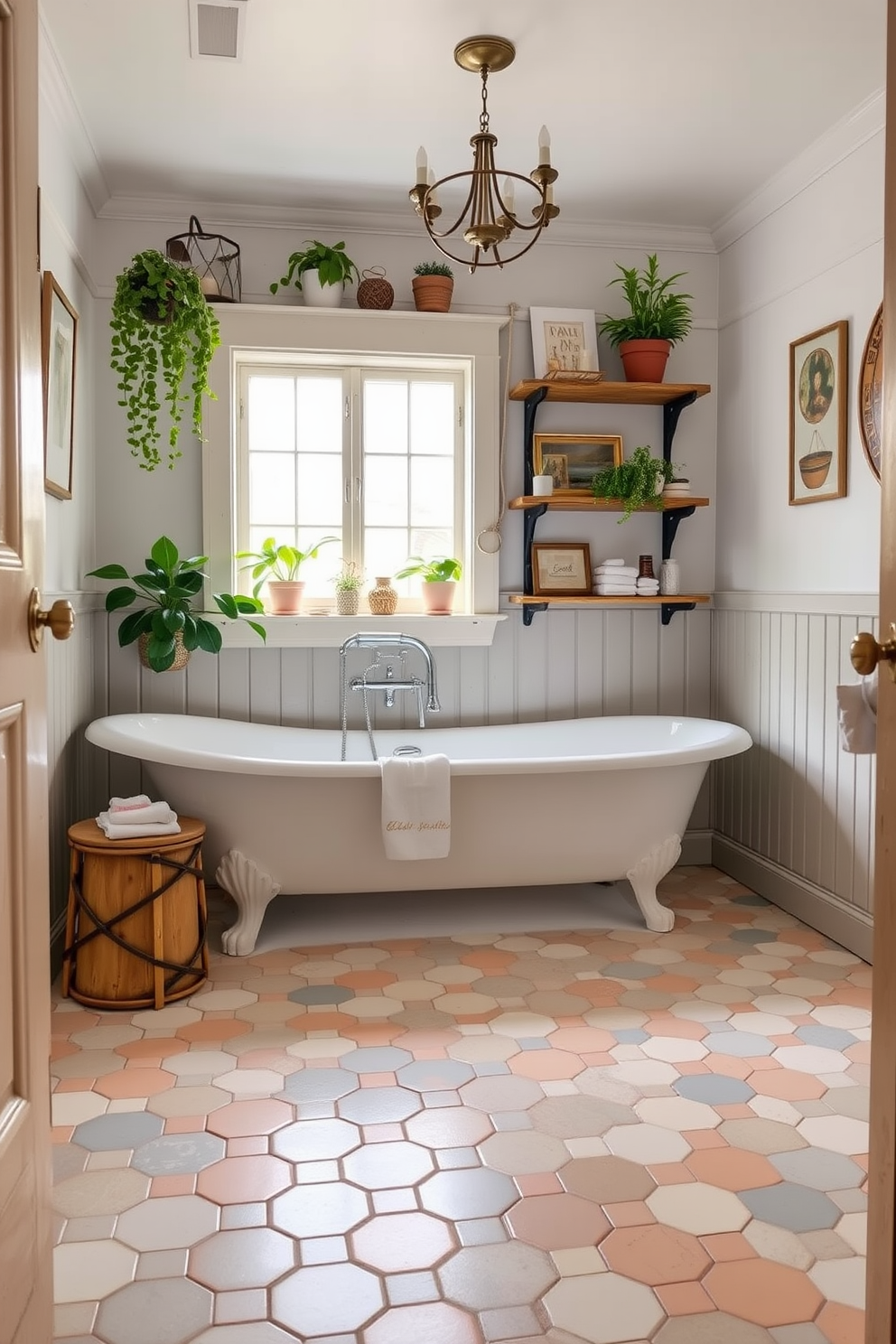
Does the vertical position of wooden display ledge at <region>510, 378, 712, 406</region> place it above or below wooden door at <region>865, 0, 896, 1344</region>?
above

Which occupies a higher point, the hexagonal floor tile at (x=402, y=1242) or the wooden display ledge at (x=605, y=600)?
the wooden display ledge at (x=605, y=600)

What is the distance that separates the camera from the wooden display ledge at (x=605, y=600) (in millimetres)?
4125

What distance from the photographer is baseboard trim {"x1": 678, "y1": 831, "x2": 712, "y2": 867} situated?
4461 millimetres

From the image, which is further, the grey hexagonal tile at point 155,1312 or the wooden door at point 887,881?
the grey hexagonal tile at point 155,1312

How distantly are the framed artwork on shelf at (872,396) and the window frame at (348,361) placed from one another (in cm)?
144

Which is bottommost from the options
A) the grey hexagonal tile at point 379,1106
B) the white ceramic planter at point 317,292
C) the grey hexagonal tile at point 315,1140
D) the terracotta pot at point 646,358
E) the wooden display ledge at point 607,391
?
the grey hexagonal tile at point 315,1140

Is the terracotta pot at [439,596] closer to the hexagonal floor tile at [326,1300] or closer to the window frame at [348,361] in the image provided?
the window frame at [348,361]

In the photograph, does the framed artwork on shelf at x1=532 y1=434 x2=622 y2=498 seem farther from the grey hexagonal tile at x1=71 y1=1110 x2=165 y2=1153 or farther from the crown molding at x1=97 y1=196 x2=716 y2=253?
the grey hexagonal tile at x1=71 y1=1110 x2=165 y2=1153

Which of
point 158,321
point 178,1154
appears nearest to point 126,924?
point 178,1154

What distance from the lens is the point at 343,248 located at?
401 centimetres

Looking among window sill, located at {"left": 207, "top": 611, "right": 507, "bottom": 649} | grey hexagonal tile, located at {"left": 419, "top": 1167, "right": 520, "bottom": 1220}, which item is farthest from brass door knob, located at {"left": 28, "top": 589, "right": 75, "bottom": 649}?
window sill, located at {"left": 207, "top": 611, "right": 507, "bottom": 649}

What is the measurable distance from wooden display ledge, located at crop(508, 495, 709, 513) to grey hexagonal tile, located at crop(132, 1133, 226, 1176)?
8.44ft

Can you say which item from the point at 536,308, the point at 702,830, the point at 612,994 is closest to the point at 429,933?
the point at 612,994

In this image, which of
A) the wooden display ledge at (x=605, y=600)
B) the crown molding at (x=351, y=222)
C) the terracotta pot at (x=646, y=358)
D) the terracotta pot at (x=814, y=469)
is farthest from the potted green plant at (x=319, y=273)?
the terracotta pot at (x=814, y=469)
